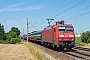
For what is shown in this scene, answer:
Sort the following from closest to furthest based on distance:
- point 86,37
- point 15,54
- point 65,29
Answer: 1. point 65,29
2. point 15,54
3. point 86,37

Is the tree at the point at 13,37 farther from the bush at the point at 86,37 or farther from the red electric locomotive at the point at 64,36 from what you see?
the red electric locomotive at the point at 64,36

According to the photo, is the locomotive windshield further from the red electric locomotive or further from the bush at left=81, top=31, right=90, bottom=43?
the bush at left=81, top=31, right=90, bottom=43

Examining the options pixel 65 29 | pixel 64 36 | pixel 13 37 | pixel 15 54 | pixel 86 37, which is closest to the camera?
pixel 64 36

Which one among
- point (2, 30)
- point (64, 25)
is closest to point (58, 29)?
point (64, 25)

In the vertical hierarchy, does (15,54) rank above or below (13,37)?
below

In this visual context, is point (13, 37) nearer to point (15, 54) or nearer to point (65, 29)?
point (15, 54)

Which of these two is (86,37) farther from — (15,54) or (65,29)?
(15,54)

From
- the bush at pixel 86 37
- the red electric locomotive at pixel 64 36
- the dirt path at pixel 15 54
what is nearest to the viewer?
the dirt path at pixel 15 54

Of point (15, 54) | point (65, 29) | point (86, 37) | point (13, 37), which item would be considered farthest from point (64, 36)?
Result: point (13, 37)

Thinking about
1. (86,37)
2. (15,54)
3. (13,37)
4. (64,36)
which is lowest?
(15,54)

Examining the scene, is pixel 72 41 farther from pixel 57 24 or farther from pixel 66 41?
pixel 57 24

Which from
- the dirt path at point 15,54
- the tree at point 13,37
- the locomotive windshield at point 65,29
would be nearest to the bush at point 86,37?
the dirt path at point 15,54

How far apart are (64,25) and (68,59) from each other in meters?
10.4

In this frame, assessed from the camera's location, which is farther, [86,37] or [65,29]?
[86,37]
